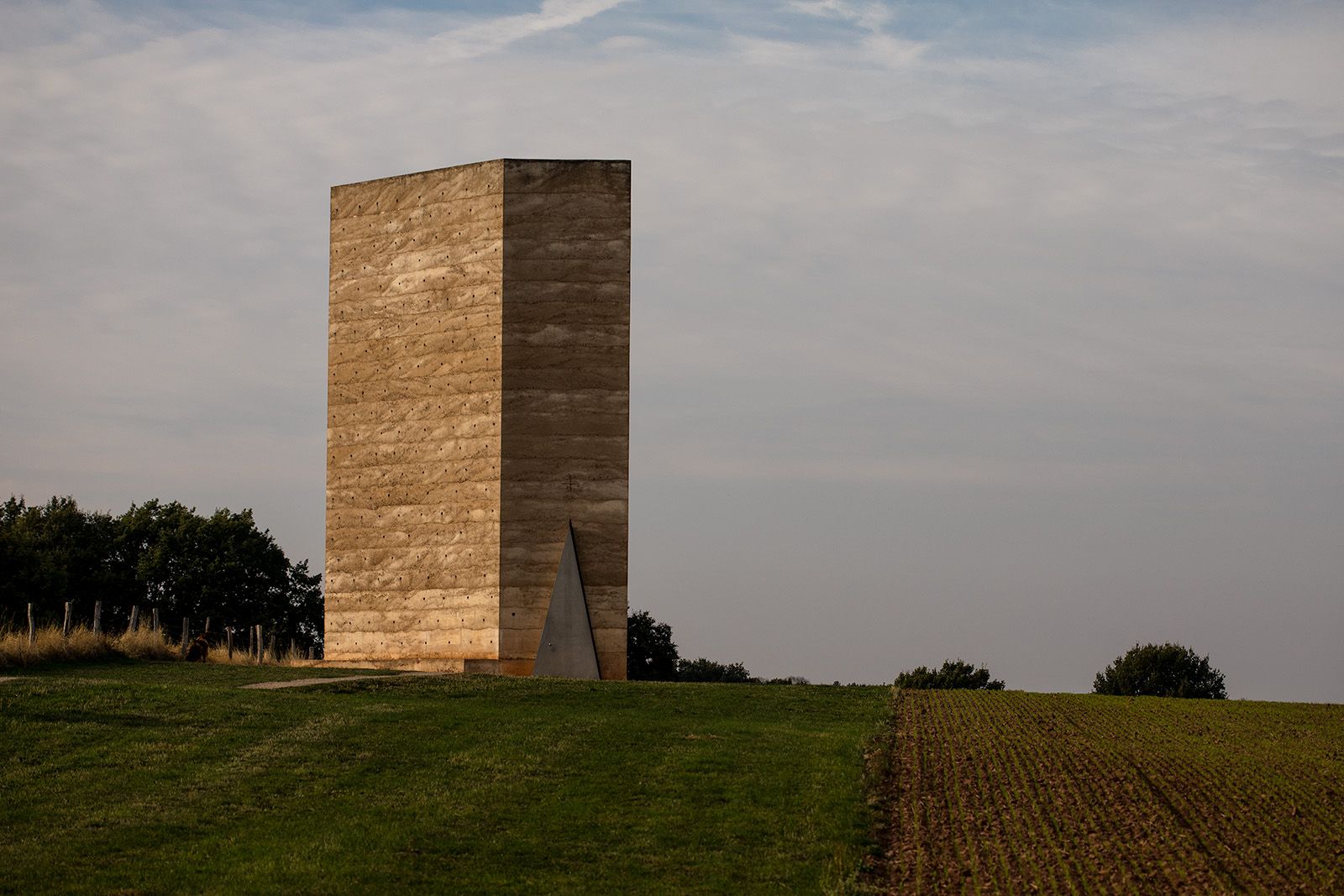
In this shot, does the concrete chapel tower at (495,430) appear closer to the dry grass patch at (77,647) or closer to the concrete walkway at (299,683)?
the dry grass patch at (77,647)

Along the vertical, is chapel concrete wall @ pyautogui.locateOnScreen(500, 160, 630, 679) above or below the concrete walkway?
above

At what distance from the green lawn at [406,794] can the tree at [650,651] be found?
41.2 m

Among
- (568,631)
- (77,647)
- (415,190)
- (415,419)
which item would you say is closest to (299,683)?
(77,647)

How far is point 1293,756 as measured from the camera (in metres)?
20.8

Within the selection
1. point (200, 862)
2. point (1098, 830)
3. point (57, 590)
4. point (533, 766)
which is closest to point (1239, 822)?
point (1098, 830)

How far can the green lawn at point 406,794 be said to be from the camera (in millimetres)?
13031

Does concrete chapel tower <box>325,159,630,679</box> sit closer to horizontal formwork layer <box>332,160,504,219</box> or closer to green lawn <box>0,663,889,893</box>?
horizontal formwork layer <box>332,160,504,219</box>

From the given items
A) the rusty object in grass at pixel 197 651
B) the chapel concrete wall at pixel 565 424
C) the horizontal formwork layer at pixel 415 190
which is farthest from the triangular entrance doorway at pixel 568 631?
the horizontal formwork layer at pixel 415 190

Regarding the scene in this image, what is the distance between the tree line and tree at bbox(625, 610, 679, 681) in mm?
16895

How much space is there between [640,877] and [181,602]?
53525mm

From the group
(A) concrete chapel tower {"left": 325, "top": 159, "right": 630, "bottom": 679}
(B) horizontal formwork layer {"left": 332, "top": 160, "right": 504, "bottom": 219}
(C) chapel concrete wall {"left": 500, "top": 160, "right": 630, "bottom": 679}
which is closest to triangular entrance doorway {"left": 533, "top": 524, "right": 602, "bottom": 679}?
(A) concrete chapel tower {"left": 325, "top": 159, "right": 630, "bottom": 679}

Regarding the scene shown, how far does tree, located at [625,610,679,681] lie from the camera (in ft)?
214

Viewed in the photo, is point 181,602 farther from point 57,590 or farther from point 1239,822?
point 1239,822

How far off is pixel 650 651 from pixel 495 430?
3259cm
